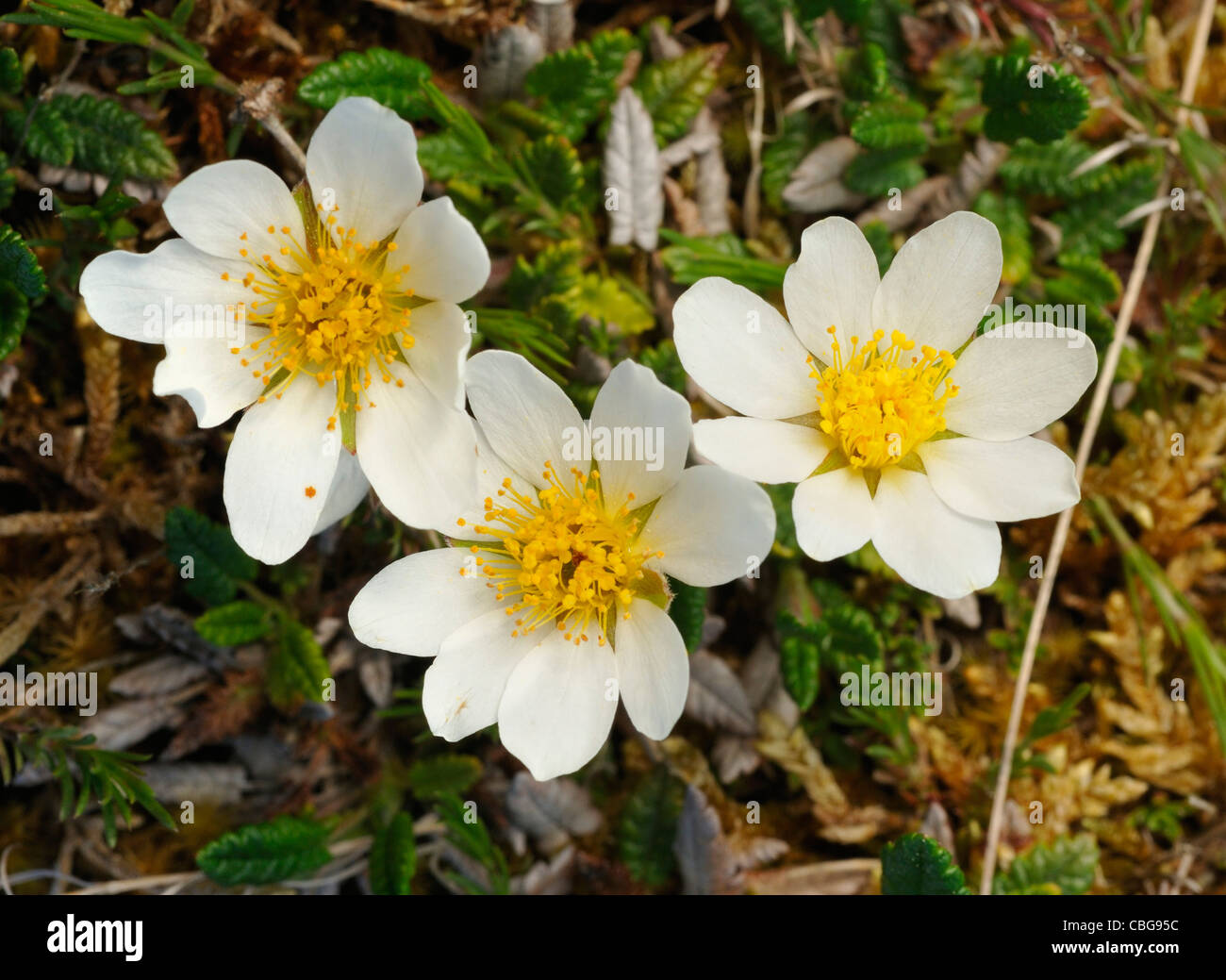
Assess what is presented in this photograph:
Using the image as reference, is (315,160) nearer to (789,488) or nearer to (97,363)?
(97,363)

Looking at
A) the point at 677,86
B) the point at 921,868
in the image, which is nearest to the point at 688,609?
the point at 921,868

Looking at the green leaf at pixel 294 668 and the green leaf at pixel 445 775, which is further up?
the green leaf at pixel 294 668

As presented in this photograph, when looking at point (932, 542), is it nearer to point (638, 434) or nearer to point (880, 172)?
point (638, 434)

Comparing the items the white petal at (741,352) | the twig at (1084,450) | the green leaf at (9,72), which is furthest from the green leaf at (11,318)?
the twig at (1084,450)

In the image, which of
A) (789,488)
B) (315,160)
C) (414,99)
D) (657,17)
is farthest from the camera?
(657,17)

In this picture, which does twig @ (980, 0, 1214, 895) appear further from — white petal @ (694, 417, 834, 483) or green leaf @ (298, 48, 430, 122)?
green leaf @ (298, 48, 430, 122)

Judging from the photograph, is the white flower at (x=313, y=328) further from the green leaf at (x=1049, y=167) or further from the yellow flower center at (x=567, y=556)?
the green leaf at (x=1049, y=167)
